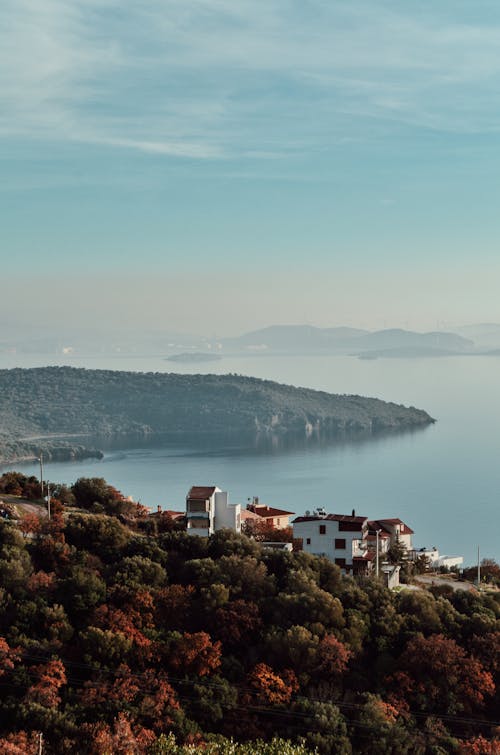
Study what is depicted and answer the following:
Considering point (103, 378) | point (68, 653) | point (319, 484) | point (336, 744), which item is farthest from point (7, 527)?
point (103, 378)

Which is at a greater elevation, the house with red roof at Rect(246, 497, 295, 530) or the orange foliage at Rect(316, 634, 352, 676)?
the house with red roof at Rect(246, 497, 295, 530)

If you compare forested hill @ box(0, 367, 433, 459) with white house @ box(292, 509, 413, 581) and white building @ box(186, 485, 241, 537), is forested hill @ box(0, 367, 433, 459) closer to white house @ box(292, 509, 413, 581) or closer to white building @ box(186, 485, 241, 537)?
white building @ box(186, 485, 241, 537)

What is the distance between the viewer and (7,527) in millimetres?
20609

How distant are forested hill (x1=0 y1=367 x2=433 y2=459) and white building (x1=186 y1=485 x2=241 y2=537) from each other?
95.9 meters

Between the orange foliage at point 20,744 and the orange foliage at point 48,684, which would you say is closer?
the orange foliage at point 20,744

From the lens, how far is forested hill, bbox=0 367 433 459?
437ft

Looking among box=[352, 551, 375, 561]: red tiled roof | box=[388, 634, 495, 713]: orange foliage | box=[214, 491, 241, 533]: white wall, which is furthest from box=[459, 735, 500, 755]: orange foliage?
box=[214, 491, 241, 533]: white wall

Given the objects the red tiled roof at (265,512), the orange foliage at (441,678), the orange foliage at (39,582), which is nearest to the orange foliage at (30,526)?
the orange foliage at (39,582)

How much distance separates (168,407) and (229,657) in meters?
126

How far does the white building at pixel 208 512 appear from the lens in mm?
26906

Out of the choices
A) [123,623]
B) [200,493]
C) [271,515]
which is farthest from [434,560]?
[123,623]

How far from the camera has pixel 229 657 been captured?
17.1 m

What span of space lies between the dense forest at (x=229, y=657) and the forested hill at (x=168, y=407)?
10358cm

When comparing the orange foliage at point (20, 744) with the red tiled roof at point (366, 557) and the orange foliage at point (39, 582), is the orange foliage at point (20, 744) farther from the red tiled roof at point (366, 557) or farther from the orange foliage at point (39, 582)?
the red tiled roof at point (366, 557)
